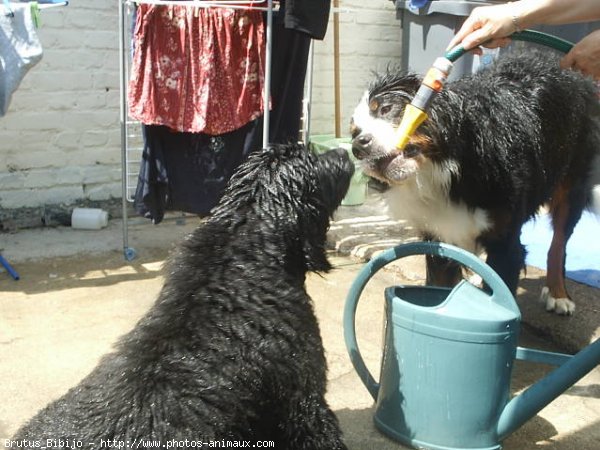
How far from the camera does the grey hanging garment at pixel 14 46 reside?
140 inches

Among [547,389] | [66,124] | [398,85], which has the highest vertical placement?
[398,85]

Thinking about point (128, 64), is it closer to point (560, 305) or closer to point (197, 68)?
point (197, 68)

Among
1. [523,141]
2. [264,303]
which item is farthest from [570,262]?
[264,303]

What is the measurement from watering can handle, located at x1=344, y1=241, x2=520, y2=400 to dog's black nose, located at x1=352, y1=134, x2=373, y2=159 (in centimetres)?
50

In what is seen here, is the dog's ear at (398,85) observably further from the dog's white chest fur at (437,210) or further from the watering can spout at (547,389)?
the watering can spout at (547,389)

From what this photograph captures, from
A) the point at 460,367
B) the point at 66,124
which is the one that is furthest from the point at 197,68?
the point at 460,367

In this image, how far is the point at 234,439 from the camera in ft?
6.11

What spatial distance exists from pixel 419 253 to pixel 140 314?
6.06 ft

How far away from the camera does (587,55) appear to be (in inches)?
104

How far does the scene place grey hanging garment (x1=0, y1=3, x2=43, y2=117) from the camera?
3554 mm

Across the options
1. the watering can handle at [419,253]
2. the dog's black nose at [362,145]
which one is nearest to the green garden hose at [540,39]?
the dog's black nose at [362,145]

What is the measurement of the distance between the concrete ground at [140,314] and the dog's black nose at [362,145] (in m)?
0.57

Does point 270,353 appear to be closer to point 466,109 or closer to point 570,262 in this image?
point 466,109

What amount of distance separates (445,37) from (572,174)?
1962 millimetres
